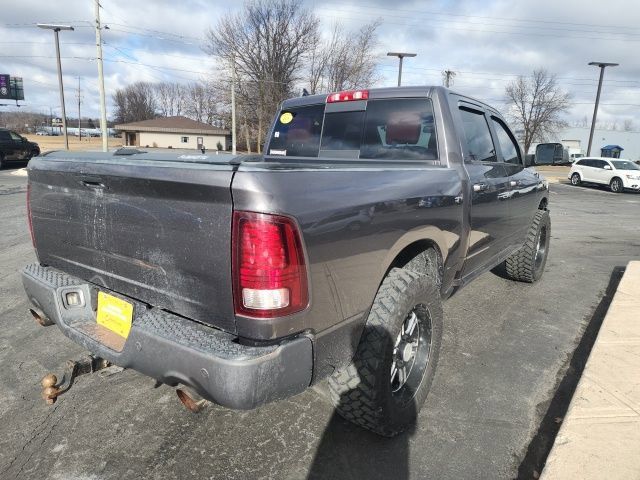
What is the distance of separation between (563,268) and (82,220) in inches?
239

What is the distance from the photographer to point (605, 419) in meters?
2.60

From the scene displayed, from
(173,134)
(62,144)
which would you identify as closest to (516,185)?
(62,144)

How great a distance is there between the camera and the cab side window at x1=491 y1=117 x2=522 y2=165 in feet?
13.7

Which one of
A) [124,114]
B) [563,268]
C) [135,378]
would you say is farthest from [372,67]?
[124,114]

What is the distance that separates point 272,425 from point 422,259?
4.29ft

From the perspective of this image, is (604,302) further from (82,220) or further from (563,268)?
(82,220)

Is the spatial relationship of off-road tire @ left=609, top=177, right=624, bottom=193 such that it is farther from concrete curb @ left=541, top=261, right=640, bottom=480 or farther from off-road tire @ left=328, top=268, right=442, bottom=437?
off-road tire @ left=328, top=268, right=442, bottom=437

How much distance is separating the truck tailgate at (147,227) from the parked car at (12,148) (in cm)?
2148

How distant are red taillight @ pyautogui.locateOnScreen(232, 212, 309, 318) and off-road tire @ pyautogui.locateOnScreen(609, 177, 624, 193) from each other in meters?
24.5

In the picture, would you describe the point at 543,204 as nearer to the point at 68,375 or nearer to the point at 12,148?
the point at 68,375

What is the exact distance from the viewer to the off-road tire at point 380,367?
223 centimetres

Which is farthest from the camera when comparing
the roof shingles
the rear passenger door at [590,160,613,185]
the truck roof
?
the roof shingles

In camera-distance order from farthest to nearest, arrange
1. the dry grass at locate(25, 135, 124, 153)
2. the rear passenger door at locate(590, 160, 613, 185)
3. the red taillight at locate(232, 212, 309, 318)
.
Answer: the dry grass at locate(25, 135, 124, 153), the rear passenger door at locate(590, 160, 613, 185), the red taillight at locate(232, 212, 309, 318)

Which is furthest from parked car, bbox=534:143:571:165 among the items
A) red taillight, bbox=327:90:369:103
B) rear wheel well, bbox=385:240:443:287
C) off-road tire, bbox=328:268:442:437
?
off-road tire, bbox=328:268:442:437
